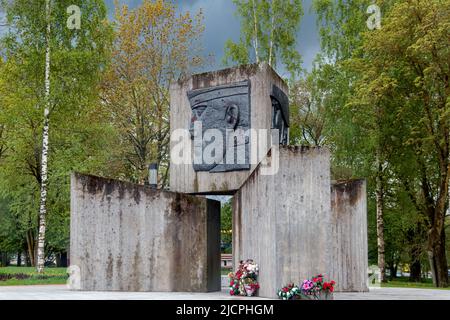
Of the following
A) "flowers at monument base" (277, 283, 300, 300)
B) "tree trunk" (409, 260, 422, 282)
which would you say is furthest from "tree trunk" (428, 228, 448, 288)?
"flowers at monument base" (277, 283, 300, 300)

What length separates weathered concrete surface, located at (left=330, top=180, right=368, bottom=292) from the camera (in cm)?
1512

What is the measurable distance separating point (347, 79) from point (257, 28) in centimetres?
583

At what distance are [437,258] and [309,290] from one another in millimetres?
14361

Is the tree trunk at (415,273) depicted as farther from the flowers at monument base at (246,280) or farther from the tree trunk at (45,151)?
the flowers at monument base at (246,280)

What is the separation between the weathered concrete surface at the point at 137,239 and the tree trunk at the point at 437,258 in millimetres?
12082

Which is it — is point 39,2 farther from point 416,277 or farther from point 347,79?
point 416,277

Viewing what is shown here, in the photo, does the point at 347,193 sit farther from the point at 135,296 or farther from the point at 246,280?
the point at 135,296

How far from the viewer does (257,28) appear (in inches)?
1168

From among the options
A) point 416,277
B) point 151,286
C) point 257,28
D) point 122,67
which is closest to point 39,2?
point 122,67

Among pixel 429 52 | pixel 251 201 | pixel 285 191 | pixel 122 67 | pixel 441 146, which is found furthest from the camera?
pixel 122 67

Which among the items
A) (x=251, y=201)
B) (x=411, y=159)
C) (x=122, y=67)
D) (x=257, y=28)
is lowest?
(x=251, y=201)

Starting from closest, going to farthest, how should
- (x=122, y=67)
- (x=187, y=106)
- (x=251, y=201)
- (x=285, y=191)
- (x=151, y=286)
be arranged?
(x=285, y=191)
(x=251, y=201)
(x=151, y=286)
(x=187, y=106)
(x=122, y=67)

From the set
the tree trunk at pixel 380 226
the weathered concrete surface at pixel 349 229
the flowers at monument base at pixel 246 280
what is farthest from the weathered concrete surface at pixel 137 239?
the tree trunk at pixel 380 226

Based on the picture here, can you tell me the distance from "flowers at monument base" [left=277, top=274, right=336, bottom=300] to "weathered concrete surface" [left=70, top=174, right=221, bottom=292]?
10.2 ft
